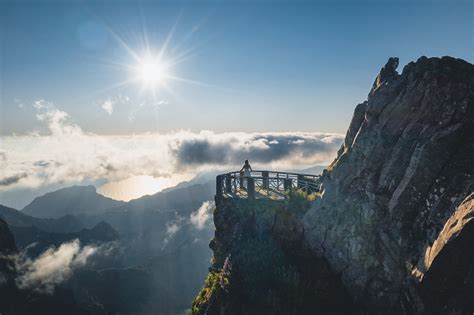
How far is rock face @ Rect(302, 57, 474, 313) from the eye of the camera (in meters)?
11.1

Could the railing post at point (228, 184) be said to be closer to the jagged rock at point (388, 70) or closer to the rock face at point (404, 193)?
the rock face at point (404, 193)

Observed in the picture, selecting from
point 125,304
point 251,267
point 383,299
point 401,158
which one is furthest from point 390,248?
point 125,304

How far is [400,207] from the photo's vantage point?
43.8ft

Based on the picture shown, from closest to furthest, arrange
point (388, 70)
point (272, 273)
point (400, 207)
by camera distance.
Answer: point (400, 207)
point (272, 273)
point (388, 70)

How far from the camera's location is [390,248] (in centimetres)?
1352

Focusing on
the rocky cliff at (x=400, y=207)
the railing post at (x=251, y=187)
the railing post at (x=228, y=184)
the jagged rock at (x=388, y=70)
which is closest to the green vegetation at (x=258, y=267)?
the rocky cliff at (x=400, y=207)

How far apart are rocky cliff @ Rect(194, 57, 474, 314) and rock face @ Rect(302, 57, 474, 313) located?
0.04 meters

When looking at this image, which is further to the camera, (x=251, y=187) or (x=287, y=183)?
(x=287, y=183)

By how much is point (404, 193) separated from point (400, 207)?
27.4 inches

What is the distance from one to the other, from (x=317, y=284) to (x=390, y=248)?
4099 mm

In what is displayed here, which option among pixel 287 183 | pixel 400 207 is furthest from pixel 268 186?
pixel 400 207

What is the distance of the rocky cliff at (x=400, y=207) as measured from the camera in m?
10.6

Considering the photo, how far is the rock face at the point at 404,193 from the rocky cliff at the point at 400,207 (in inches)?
1.7

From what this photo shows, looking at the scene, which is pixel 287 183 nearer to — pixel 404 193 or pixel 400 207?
pixel 400 207
